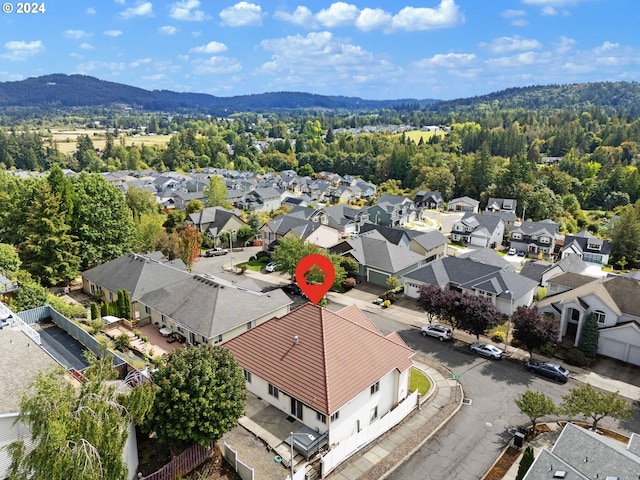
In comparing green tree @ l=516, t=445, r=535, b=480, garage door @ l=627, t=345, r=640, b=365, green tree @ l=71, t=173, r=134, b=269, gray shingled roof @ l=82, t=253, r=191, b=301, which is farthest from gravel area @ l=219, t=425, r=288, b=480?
green tree @ l=71, t=173, r=134, b=269

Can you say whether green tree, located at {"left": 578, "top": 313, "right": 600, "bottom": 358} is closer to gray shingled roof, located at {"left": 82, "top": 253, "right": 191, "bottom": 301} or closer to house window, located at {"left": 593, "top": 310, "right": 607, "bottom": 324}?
house window, located at {"left": 593, "top": 310, "right": 607, "bottom": 324}

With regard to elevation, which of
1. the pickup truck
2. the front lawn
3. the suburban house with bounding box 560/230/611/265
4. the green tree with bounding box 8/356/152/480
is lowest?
the pickup truck

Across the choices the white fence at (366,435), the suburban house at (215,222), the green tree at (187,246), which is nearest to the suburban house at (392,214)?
the suburban house at (215,222)

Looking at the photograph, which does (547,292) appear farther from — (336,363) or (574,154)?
(574,154)

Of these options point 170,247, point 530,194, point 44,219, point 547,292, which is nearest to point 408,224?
point 530,194

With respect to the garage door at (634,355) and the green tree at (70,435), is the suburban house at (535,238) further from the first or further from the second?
the green tree at (70,435)

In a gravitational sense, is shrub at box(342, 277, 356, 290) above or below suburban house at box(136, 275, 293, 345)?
below

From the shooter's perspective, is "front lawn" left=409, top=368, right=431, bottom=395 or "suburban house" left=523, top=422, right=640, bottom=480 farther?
"front lawn" left=409, top=368, right=431, bottom=395
